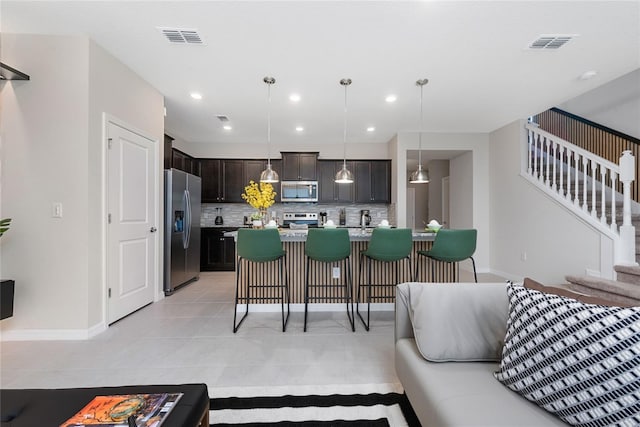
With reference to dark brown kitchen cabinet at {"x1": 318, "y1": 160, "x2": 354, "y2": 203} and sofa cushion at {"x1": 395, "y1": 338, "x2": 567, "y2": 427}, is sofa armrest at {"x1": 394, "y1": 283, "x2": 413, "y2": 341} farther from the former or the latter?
dark brown kitchen cabinet at {"x1": 318, "y1": 160, "x2": 354, "y2": 203}

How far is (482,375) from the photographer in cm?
117

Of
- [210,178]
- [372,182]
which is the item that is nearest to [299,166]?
[372,182]

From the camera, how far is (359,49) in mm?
2719

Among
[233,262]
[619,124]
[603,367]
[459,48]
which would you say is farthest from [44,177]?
[619,124]

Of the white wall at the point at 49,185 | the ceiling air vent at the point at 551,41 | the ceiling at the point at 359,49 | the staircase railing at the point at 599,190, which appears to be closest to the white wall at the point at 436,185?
the staircase railing at the point at 599,190

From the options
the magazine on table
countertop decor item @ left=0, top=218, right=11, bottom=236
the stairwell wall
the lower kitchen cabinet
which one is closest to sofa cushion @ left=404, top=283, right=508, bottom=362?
the magazine on table

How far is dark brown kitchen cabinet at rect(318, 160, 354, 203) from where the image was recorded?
598 cm

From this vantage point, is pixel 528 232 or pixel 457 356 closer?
pixel 457 356

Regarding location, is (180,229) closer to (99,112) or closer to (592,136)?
(99,112)

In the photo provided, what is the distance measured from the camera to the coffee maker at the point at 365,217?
20.0 ft

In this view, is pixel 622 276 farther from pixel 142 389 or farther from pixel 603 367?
pixel 142 389

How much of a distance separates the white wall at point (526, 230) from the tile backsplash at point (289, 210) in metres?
2.15

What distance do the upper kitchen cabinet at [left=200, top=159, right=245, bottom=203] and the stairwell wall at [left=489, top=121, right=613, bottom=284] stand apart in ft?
16.7

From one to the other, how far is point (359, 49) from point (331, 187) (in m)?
3.44
